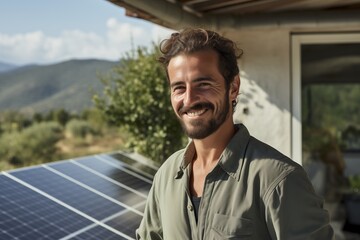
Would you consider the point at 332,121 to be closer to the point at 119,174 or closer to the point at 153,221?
the point at 119,174

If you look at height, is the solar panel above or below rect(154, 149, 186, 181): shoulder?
below

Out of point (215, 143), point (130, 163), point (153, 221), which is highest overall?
point (215, 143)

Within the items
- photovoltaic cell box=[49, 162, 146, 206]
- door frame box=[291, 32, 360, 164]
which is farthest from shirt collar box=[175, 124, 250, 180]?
door frame box=[291, 32, 360, 164]

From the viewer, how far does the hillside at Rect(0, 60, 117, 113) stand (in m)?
51.2

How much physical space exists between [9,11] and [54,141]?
7243 centimetres

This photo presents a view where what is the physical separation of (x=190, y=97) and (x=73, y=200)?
2.38 metres

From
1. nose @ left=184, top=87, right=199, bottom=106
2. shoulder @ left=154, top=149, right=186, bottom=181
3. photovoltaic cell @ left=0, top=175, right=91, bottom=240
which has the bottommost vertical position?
photovoltaic cell @ left=0, top=175, right=91, bottom=240

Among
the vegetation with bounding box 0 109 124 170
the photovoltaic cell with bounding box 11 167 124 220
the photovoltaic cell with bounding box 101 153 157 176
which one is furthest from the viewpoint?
the vegetation with bounding box 0 109 124 170

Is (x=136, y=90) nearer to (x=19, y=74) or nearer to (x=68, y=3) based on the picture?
(x=19, y=74)

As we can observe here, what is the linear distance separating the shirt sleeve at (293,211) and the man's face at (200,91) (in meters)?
0.35

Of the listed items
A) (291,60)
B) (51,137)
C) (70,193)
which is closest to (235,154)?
(70,193)

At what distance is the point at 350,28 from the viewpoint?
6.39 metres

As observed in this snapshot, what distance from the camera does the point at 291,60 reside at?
659cm

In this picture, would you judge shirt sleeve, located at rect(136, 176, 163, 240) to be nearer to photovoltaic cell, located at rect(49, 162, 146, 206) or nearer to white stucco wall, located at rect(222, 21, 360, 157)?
photovoltaic cell, located at rect(49, 162, 146, 206)
